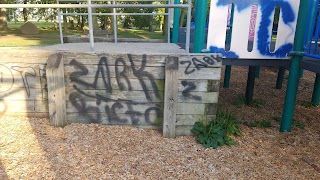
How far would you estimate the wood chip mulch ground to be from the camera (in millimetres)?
2913

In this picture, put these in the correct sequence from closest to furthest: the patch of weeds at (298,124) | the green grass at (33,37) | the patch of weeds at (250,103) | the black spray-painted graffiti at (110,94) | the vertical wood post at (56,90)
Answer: the vertical wood post at (56,90), the black spray-painted graffiti at (110,94), the patch of weeds at (298,124), the patch of weeds at (250,103), the green grass at (33,37)

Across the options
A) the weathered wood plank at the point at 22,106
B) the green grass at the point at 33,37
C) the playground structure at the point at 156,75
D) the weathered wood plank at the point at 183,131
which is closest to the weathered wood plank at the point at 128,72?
the playground structure at the point at 156,75

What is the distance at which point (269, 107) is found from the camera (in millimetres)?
5848

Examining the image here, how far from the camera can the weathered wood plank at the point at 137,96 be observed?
3.67 m

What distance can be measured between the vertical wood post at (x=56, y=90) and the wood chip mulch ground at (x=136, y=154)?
0.47 ft

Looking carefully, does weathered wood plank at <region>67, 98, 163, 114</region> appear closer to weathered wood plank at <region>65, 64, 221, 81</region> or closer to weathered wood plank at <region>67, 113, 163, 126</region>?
weathered wood plank at <region>67, 113, 163, 126</region>

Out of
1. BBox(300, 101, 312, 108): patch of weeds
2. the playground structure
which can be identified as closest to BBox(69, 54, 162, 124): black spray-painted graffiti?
the playground structure

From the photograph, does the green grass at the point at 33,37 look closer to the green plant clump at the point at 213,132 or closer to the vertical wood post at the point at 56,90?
the vertical wood post at the point at 56,90

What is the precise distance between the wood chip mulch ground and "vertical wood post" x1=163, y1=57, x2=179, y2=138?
0.54 feet

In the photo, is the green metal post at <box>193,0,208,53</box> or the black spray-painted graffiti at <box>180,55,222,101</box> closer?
the black spray-painted graffiti at <box>180,55,222,101</box>

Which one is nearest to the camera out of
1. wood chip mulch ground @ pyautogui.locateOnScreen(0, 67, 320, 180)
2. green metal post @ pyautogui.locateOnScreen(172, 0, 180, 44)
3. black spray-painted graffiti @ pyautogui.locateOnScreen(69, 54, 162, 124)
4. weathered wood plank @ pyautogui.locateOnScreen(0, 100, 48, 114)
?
wood chip mulch ground @ pyautogui.locateOnScreen(0, 67, 320, 180)

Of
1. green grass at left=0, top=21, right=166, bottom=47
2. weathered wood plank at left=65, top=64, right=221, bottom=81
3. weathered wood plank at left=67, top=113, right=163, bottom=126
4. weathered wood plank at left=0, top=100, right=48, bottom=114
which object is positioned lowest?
weathered wood plank at left=67, top=113, right=163, bottom=126

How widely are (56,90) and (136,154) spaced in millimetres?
1305

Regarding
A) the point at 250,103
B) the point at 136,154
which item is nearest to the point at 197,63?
the point at 136,154
